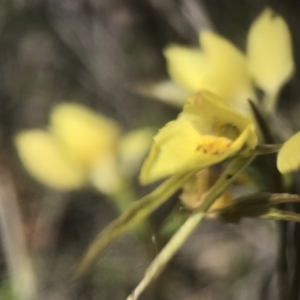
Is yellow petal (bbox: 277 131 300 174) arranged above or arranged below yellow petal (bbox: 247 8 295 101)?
below

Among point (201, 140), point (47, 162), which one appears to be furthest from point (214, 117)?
point (47, 162)

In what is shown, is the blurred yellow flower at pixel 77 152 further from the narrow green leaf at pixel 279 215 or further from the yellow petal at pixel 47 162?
the narrow green leaf at pixel 279 215

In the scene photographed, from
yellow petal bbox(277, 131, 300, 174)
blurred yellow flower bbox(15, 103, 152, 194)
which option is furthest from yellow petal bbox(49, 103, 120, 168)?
yellow petal bbox(277, 131, 300, 174)

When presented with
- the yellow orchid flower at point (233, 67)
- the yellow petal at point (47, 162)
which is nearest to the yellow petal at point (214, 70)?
the yellow orchid flower at point (233, 67)

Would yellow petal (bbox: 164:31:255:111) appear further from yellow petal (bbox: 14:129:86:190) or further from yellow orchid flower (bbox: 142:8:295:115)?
yellow petal (bbox: 14:129:86:190)

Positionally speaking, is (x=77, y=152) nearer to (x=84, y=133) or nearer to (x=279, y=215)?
(x=84, y=133)

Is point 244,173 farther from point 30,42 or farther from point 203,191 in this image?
point 30,42

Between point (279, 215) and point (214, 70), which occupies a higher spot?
point (214, 70)
